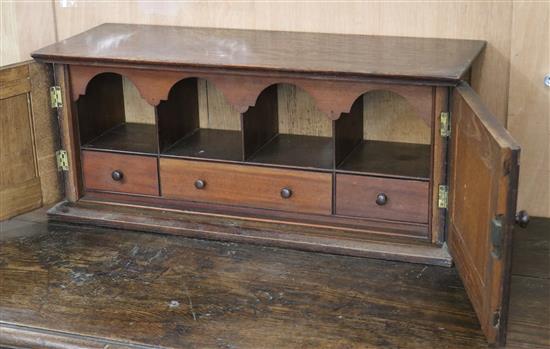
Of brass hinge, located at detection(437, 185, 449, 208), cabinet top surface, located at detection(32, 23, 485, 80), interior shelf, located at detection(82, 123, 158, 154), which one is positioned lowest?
brass hinge, located at detection(437, 185, 449, 208)

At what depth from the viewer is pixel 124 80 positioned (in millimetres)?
2305

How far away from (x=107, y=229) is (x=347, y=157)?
1.91ft

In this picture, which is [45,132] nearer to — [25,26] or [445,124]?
[25,26]

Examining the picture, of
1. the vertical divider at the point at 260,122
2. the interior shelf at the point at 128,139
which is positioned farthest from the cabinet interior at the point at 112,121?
the vertical divider at the point at 260,122

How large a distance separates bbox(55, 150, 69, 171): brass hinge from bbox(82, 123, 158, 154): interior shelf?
49 mm

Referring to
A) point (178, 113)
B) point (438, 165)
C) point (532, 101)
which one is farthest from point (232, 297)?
point (532, 101)

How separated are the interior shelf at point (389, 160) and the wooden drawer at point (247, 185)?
0.08 m

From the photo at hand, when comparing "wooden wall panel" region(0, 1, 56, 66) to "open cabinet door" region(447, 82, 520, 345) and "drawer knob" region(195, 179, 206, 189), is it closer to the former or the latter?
"drawer knob" region(195, 179, 206, 189)

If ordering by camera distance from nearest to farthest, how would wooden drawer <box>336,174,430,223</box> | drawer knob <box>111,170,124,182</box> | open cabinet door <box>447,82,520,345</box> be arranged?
open cabinet door <box>447,82,520,345</box> → wooden drawer <box>336,174,430,223</box> → drawer knob <box>111,170,124,182</box>

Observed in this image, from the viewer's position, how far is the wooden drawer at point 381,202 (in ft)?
6.06

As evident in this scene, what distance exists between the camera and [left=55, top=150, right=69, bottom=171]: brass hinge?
6.91 ft

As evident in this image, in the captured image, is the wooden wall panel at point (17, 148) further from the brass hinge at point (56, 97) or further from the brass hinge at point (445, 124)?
the brass hinge at point (445, 124)

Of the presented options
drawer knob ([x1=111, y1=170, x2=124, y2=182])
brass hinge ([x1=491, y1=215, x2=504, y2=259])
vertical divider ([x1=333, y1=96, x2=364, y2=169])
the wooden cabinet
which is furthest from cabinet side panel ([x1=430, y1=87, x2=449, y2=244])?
drawer knob ([x1=111, y1=170, x2=124, y2=182])

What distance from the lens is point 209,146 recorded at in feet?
6.86
